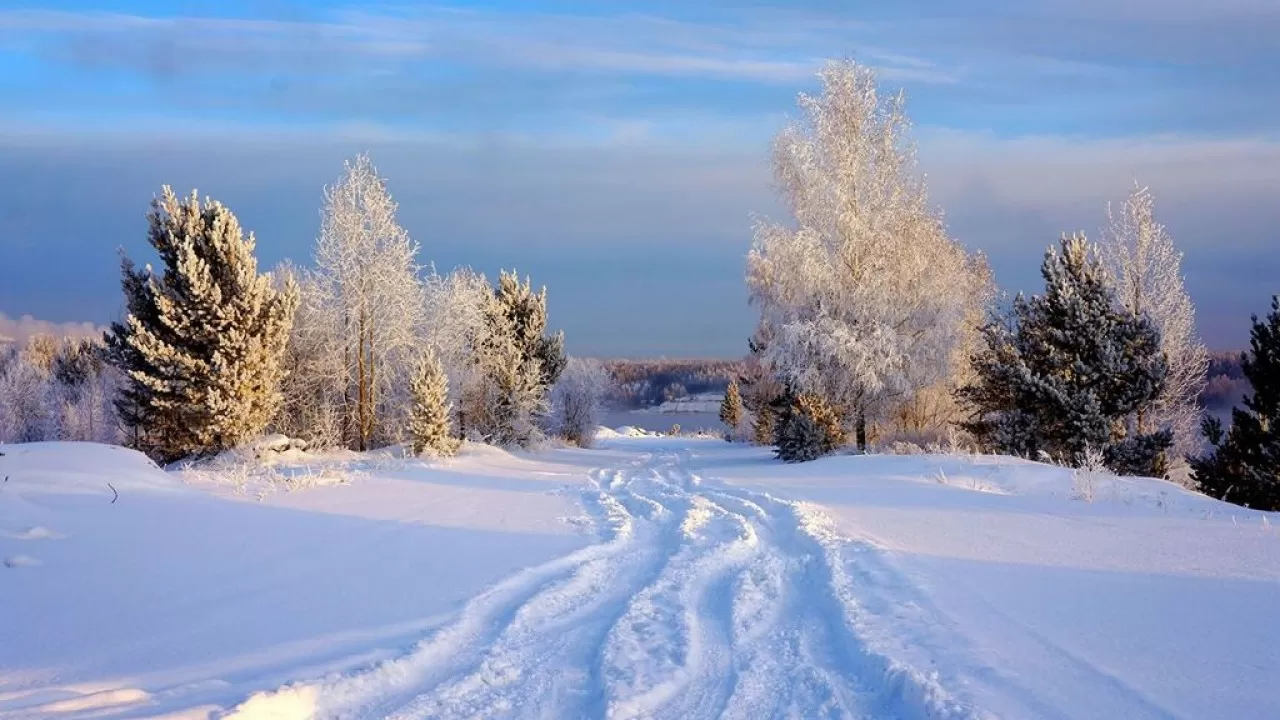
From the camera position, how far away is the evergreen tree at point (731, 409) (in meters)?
61.0

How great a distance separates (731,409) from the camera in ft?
214

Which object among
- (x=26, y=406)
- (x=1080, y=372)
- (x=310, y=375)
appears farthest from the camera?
(x=26, y=406)

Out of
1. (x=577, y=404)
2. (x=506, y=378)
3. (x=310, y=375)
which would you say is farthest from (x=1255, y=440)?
(x=577, y=404)

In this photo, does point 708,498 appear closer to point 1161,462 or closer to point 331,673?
point 331,673

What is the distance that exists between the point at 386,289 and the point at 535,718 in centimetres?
2339

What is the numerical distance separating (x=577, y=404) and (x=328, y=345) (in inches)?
887

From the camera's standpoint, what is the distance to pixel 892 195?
2391 cm

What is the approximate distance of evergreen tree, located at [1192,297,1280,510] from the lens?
1842cm

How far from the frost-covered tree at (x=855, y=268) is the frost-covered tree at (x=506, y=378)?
1285 cm

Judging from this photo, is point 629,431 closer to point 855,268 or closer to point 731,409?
point 731,409

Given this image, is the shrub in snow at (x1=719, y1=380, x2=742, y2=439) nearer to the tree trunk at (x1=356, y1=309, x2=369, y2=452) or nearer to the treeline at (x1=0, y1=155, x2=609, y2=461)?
the treeline at (x1=0, y1=155, x2=609, y2=461)

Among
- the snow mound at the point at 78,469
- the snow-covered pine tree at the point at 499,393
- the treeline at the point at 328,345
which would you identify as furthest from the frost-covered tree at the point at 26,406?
the snow mound at the point at 78,469

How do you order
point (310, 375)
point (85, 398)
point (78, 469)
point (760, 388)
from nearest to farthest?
point (78, 469)
point (310, 375)
point (760, 388)
point (85, 398)

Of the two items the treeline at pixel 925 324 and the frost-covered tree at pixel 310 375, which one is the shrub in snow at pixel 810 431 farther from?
the frost-covered tree at pixel 310 375
